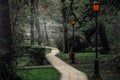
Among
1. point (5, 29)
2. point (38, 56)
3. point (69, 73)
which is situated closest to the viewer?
point (5, 29)

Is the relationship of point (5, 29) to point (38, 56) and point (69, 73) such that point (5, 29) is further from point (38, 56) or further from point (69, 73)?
point (38, 56)

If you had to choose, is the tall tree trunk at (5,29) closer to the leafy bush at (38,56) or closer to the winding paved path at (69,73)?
the winding paved path at (69,73)

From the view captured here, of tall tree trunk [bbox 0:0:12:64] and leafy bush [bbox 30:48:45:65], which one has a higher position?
tall tree trunk [bbox 0:0:12:64]

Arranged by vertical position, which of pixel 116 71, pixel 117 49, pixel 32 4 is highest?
pixel 32 4

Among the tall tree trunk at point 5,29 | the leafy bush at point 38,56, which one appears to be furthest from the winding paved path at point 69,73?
the tall tree trunk at point 5,29

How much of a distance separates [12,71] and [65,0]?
15087 millimetres

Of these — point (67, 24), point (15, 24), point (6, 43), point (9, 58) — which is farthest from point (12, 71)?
point (67, 24)

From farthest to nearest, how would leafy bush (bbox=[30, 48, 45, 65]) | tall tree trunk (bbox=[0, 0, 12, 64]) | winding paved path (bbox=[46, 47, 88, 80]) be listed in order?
1. leafy bush (bbox=[30, 48, 45, 65])
2. winding paved path (bbox=[46, 47, 88, 80])
3. tall tree trunk (bbox=[0, 0, 12, 64])

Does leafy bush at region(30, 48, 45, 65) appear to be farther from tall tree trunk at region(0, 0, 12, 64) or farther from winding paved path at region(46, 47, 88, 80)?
tall tree trunk at region(0, 0, 12, 64)

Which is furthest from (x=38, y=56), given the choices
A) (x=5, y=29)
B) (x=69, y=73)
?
(x=5, y=29)

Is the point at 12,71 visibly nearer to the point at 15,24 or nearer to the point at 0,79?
the point at 0,79

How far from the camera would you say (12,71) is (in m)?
9.46

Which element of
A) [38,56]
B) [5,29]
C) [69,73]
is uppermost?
[5,29]

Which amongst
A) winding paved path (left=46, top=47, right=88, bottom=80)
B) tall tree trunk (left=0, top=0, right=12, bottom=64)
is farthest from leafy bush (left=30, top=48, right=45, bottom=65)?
tall tree trunk (left=0, top=0, right=12, bottom=64)
